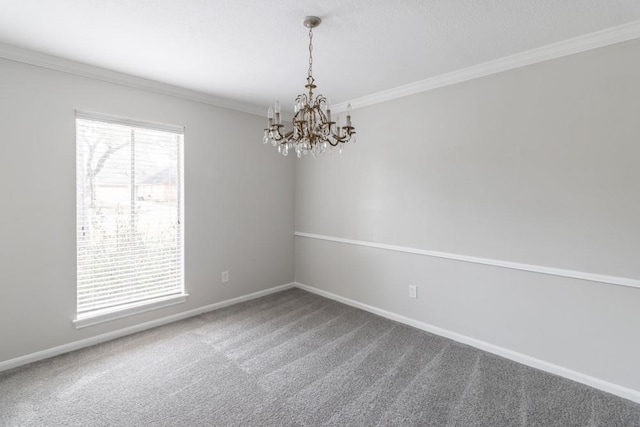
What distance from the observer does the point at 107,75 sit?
2740 mm

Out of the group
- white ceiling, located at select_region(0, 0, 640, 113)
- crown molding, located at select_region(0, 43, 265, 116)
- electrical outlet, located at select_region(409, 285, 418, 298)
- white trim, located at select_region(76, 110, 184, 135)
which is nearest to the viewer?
white ceiling, located at select_region(0, 0, 640, 113)

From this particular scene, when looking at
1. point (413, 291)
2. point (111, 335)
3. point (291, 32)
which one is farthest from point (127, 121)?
point (413, 291)

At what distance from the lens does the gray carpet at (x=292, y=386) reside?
191cm

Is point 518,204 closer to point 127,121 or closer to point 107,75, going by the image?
point 127,121

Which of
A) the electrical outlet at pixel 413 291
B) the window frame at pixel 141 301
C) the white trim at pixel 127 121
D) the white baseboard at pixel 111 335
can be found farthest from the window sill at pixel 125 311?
the electrical outlet at pixel 413 291

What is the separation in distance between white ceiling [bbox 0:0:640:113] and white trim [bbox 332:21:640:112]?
61 millimetres

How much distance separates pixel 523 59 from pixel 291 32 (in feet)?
5.99

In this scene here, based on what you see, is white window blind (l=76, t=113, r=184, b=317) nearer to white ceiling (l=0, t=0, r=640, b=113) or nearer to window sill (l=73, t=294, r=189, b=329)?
window sill (l=73, t=294, r=189, b=329)

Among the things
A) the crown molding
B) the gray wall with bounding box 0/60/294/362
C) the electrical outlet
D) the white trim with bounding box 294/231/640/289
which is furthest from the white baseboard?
the crown molding

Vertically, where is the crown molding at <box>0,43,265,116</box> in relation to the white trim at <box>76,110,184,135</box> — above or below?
above

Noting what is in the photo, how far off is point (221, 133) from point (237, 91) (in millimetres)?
543

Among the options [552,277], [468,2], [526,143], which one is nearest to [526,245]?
[552,277]

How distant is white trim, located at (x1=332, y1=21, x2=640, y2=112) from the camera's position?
2066 millimetres

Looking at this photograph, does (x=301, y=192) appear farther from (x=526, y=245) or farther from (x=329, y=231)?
(x=526, y=245)
